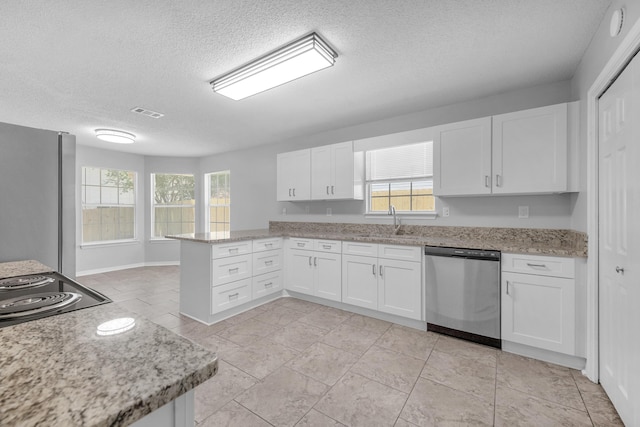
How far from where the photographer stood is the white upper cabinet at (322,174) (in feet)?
12.4

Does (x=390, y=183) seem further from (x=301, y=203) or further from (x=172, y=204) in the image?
(x=172, y=204)

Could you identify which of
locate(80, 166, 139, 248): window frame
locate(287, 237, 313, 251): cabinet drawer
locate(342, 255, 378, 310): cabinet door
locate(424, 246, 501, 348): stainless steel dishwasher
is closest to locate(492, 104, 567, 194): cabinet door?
locate(424, 246, 501, 348): stainless steel dishwasher

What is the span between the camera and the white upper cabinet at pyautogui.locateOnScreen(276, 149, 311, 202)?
13.7ft

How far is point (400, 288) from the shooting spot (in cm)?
299

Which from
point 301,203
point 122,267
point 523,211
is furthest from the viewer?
point 122,267

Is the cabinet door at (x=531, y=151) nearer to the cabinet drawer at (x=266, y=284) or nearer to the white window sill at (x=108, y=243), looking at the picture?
the cabinet drawer at (x=266, y=284)

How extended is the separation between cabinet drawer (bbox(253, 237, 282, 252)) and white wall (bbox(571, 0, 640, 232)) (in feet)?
10.5

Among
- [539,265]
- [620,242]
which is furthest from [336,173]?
[620,242]

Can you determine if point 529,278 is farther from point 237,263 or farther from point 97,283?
point 97,283

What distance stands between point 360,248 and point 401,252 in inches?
19.3

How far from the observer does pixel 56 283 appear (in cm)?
110

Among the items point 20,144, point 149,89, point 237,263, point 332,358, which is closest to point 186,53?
point 149,89

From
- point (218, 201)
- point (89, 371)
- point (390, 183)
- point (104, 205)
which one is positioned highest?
point (390, 183)

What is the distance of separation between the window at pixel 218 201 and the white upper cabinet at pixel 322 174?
2139 millimetres
